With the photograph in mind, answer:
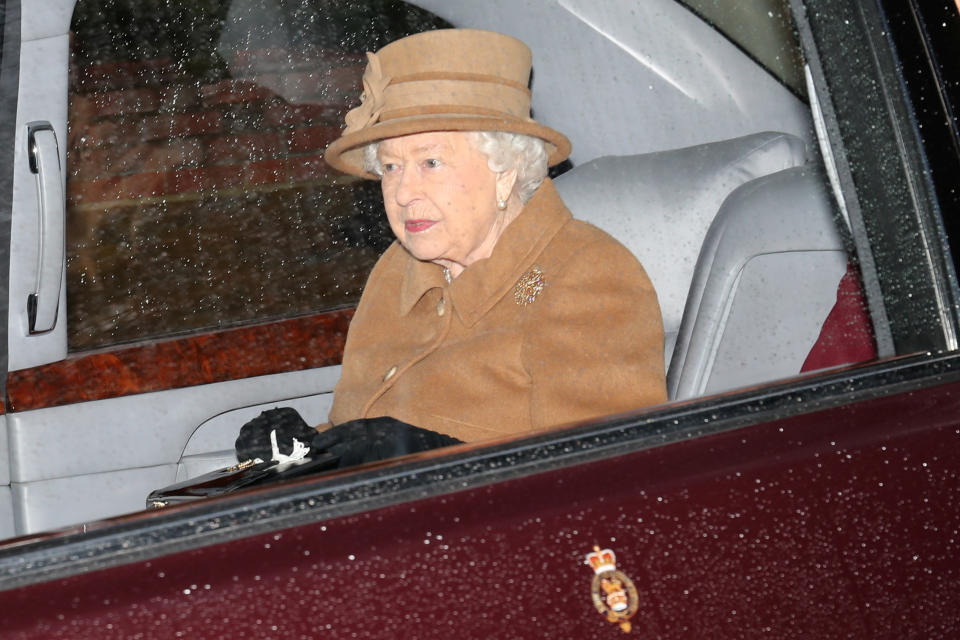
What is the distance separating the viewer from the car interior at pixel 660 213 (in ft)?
3.97

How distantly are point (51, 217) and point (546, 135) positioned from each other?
31.2 inches

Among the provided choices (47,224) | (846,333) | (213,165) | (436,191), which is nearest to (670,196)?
(436,191)

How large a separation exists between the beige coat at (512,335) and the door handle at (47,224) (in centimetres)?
47

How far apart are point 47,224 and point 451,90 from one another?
2.20 ft

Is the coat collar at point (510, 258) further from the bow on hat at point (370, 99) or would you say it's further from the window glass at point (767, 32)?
the window glass at point (767, 32)

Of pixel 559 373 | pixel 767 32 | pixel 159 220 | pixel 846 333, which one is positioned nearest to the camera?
pixel 846 333

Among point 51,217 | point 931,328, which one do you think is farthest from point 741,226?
point 51,217

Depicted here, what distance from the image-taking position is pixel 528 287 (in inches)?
67.2

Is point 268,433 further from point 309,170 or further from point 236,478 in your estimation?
point 309,170

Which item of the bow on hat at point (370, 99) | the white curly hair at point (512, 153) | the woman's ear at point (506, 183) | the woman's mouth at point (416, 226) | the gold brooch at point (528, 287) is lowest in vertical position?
the gold brooch at point (528, 287)

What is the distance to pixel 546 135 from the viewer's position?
5.61ft

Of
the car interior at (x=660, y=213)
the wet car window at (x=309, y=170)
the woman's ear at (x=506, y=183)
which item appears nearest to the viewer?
the car interior at (x=660, y=213)

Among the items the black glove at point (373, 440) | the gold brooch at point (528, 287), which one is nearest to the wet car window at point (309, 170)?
the gold brooch at point (528, 287)

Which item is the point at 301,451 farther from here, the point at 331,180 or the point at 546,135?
the point at 546,135
